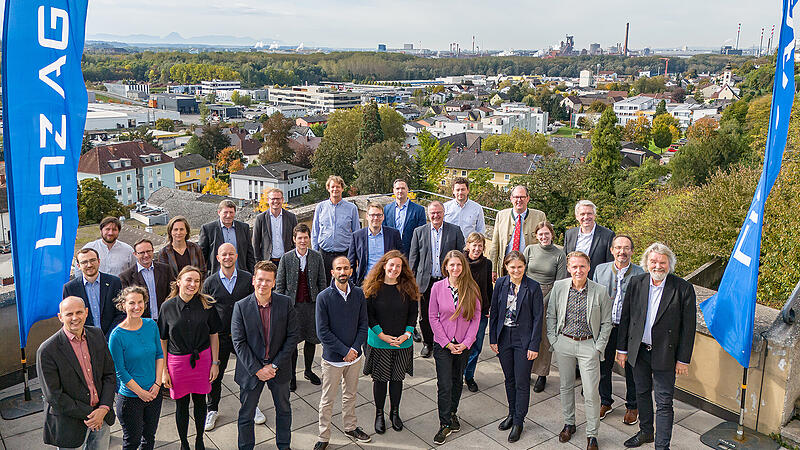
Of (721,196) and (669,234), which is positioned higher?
(721,196)

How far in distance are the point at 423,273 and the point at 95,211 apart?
5175 cm

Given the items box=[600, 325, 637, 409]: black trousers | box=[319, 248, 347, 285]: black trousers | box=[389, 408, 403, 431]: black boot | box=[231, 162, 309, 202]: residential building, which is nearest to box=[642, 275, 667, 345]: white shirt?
box=[600, 325, 637, 409]: black trousers

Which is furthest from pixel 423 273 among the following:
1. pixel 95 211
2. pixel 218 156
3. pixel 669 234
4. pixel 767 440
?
pixel 218 156

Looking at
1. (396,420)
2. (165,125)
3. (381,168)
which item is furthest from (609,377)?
(165,125)

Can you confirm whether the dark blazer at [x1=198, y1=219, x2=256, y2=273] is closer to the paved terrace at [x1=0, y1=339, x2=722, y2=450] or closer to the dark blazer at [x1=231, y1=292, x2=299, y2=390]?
the paved terrace at [x1=0, y1=339, x2=722, y2=450]

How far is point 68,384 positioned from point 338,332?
2.00m

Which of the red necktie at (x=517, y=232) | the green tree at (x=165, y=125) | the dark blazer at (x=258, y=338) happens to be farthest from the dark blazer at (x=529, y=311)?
the green tree at (x=165, y=125)

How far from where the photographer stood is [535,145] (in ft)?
285

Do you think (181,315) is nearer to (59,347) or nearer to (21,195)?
(59,347)

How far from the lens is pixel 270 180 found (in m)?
72.2

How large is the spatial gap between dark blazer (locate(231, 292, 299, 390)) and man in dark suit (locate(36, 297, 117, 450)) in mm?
940

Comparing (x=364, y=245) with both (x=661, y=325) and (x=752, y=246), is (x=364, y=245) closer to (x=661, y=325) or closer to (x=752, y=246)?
(x=661, y=325)

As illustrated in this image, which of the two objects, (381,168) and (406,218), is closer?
(406,218)

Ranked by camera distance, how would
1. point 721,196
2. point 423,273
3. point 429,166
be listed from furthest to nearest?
1. point 429,166
2. point 721,196
3. point 423,273
